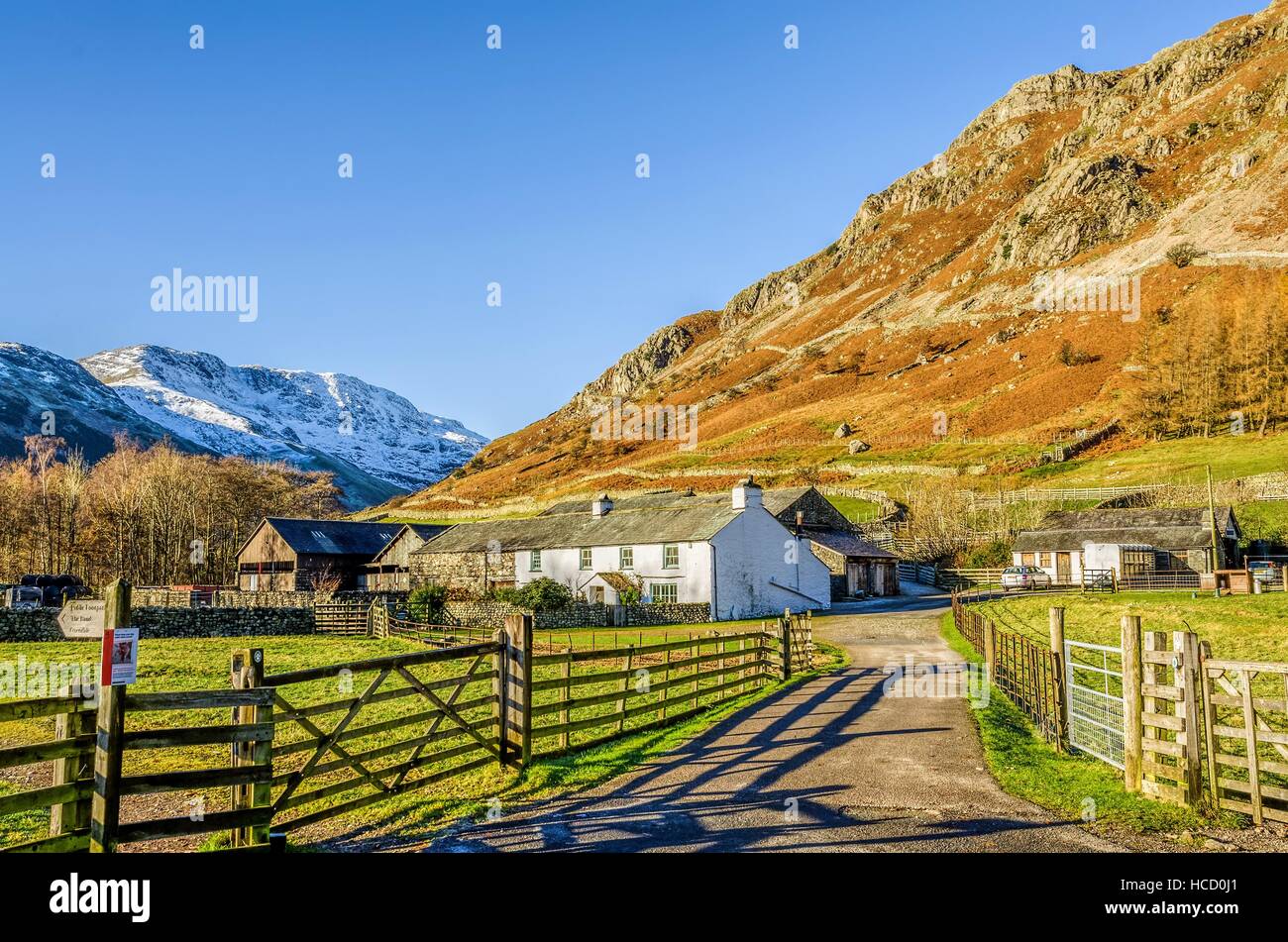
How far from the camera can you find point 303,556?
2638 inches

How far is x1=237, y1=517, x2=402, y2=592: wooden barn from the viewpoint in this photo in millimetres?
66750

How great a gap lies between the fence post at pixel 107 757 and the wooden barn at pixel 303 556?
201ft

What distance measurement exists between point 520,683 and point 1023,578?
49064mm

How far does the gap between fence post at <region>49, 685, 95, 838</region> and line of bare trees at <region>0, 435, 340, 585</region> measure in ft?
235

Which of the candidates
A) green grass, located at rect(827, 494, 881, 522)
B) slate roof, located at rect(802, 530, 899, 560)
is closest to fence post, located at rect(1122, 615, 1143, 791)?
slate roof, located at rect(802, 530, 899, 560)

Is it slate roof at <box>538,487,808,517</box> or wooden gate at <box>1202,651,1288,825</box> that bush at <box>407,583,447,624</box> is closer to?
slate roof at <box>538,487,808,517</box>

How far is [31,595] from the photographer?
44906 mm

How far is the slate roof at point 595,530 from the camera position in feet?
161

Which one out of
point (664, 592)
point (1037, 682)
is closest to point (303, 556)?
point (664, 592)

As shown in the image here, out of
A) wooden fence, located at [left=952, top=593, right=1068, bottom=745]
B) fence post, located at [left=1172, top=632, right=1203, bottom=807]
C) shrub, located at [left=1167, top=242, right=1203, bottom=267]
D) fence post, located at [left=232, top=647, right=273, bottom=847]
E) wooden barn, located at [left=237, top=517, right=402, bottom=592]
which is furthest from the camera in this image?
shrub, located at [left=1167, top=242, right=1203, bottom=267]

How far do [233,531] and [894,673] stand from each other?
247ft

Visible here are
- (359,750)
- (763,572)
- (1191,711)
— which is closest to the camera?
(1191,711)

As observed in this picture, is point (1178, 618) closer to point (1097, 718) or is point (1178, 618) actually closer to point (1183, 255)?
point (1097, 718)
